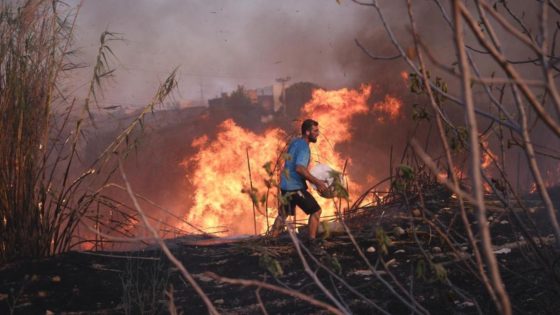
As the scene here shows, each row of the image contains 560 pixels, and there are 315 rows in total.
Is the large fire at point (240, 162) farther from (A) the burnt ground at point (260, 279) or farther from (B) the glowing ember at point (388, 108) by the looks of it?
(A) the burnt ground at point (260, 279)

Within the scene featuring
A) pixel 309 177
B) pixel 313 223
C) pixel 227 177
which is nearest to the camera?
pixel 309 177

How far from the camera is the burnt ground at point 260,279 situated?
157 inches

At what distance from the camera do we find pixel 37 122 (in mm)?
5195

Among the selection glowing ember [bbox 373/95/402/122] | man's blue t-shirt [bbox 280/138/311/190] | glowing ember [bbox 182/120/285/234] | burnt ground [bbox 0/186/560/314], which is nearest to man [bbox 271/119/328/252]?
man's blue t-shirt [bbox 280/138/311/190]

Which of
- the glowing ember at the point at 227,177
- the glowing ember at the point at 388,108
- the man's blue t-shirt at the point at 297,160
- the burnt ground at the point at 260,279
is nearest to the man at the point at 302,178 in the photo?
the man's blue t-shirt at the point at 297,160

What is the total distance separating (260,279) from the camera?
518 cm

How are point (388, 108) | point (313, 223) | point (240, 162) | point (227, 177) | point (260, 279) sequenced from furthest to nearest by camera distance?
point (388, 108) < point (240, 162) < point (227, 177) < point (313, 223) < point (260, 279)

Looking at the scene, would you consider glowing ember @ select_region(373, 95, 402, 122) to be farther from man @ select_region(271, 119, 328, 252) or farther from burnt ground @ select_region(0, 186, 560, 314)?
man @ select_region(271, 119, 328, 252)

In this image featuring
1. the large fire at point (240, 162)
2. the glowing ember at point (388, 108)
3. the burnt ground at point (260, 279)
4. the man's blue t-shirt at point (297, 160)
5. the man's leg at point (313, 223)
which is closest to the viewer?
the burnt ground at point (260, 279)

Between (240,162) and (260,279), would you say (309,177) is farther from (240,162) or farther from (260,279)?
(240,162)

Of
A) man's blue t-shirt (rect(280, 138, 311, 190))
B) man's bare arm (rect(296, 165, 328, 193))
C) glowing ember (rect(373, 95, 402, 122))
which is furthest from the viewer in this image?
glowing ember (rect(373, 95, 402, 122))

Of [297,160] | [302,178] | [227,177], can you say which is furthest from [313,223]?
[227,177]

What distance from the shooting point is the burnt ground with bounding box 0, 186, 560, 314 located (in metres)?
3.99

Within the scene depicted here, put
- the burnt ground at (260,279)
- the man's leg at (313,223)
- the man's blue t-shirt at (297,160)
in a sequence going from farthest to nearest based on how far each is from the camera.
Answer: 1. the man's leg at (313,223)
2. the man's blue t-shirt at (297,160)
3. the burnt ground at (260,279)
